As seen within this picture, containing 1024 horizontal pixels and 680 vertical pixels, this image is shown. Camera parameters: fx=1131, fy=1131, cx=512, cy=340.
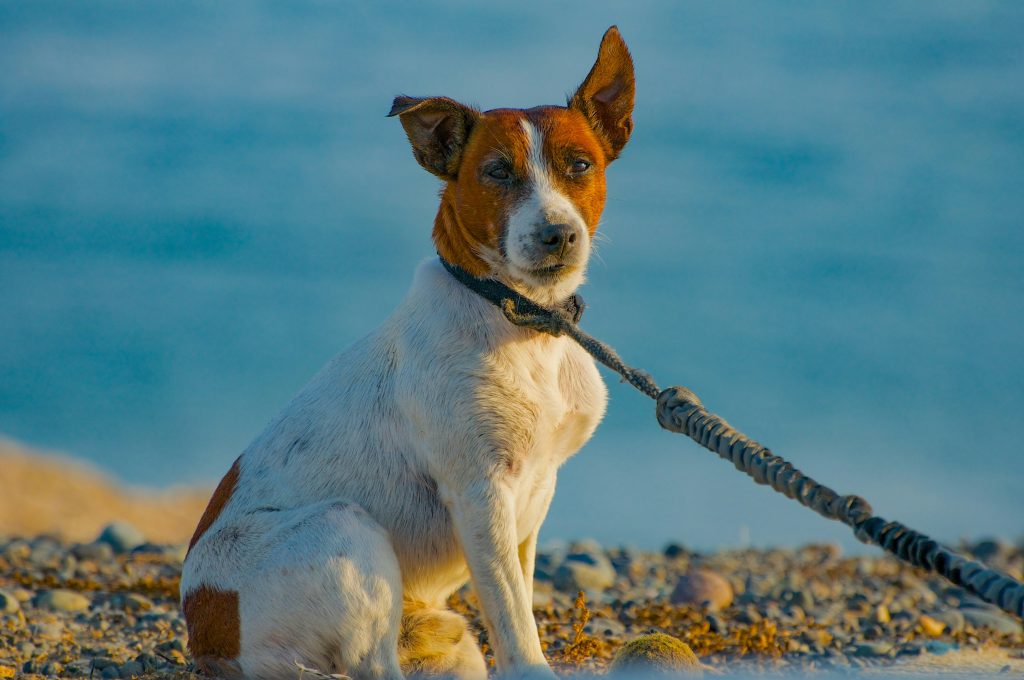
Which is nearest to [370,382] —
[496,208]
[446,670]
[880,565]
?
[496,208]

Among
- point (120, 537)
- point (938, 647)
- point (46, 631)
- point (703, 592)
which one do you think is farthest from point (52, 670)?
point (938, 647)

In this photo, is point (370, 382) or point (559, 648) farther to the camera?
point (559, 648)

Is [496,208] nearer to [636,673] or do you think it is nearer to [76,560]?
[636,673]

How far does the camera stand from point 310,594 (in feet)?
17.8

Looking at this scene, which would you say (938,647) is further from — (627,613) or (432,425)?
(432,425)

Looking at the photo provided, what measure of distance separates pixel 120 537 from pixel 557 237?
9103 millimetres

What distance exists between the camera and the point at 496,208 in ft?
18.5

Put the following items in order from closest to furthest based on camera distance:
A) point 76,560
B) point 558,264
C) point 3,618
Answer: point 558,264 < point 3,618 < point 76,560

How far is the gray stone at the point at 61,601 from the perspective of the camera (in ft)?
29.4

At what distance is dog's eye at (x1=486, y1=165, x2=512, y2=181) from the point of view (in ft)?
18.6

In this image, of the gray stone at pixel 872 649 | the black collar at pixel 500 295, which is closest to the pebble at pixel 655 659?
the black collar at pixel 500 295

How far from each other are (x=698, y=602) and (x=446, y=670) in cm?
422

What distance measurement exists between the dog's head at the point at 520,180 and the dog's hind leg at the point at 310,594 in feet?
4.87

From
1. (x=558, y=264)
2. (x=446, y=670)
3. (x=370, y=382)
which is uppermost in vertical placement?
(x=558, y=264)
